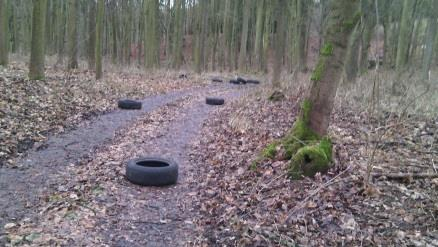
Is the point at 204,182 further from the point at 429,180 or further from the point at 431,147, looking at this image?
the point at 431,147

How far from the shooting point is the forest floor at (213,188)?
4.79m

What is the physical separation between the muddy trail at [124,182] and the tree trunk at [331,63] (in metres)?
2.68

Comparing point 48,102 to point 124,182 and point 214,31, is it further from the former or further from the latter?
point 214,31

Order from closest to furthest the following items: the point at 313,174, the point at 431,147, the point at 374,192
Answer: the point at 374,192
the point at 313,174
the point at 431,147

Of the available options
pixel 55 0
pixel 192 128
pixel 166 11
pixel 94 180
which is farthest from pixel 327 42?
pixel 166 11

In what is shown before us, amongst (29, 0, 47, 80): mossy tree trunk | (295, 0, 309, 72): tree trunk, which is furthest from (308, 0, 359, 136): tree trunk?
(295, 0, 309, 72): tree trunk

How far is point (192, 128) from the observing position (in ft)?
36.6

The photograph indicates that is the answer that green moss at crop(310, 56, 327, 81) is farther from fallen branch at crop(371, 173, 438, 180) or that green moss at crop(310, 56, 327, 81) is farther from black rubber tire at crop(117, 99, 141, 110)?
black rubber tire at crop(117, 99, 141, 110)

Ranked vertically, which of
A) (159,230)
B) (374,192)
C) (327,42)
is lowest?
(159,230)

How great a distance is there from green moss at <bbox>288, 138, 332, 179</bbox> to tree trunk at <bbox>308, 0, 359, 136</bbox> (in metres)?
0.68

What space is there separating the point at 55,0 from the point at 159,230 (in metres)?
31.8

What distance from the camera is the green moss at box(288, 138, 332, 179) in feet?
19.9

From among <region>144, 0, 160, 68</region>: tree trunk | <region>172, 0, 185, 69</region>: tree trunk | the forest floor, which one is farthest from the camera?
<region>172, 0, 185, 69</region>: tree trunk

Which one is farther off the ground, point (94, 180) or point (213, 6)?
point (213, 6)
